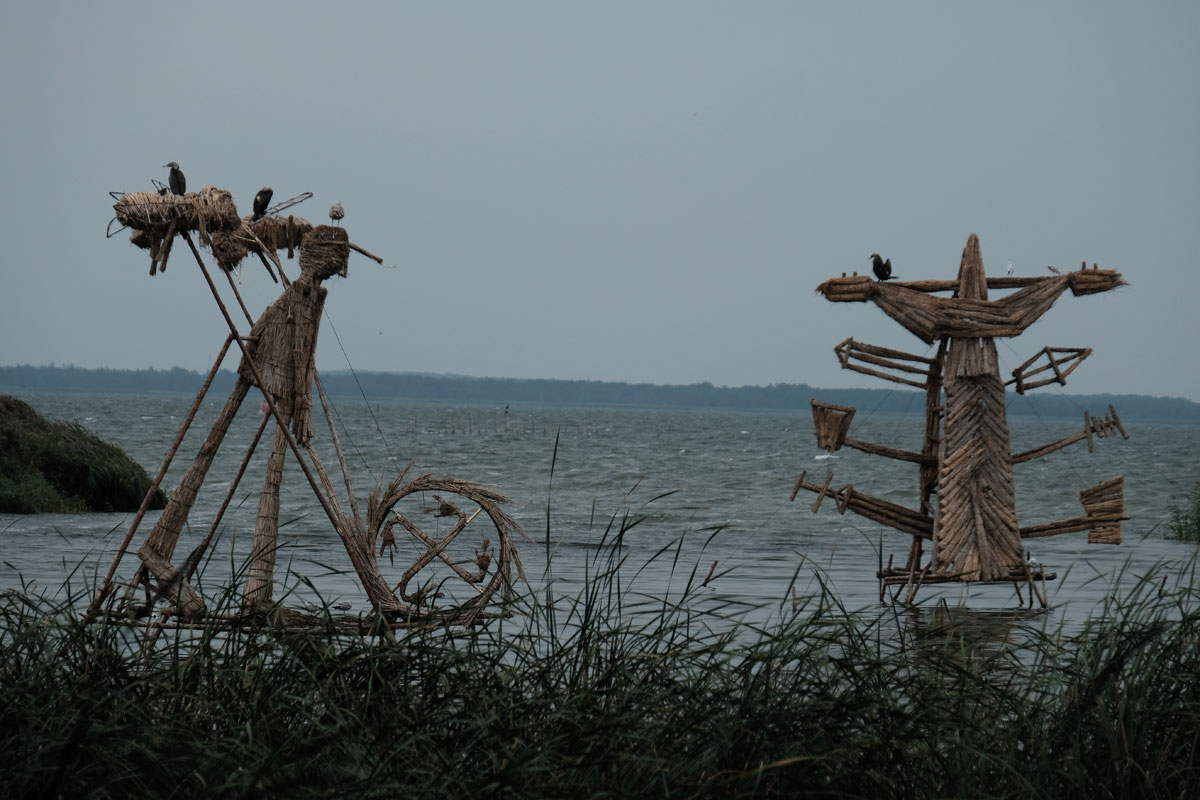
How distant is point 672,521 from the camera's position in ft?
81.6

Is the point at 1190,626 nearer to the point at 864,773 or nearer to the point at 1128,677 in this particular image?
the point at 1128,677

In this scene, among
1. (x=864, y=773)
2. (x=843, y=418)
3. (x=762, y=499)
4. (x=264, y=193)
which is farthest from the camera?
(x=762, y=499)

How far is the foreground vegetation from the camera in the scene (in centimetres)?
384

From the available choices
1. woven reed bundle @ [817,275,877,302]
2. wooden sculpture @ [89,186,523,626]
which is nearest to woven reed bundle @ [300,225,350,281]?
wooden sculpture @ [89,186,523,626]

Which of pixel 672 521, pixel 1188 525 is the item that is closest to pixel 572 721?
pixel 1188 525

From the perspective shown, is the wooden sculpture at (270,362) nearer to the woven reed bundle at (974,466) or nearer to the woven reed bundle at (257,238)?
the woven reed bundle at (257,238)

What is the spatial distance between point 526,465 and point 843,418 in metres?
34.9

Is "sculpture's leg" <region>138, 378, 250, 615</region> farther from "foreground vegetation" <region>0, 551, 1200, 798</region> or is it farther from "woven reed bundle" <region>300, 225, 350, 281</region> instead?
"foreground vegetation" <region>0, 551, 1200, 798</region>

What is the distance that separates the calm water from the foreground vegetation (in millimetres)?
324

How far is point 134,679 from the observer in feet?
14.6

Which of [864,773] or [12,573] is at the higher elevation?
[864,773]

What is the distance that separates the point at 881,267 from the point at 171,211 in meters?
5.32

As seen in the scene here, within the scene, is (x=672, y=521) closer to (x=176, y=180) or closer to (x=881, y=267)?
(x=881, y=267)

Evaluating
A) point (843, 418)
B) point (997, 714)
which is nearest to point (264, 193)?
point (843, 418)
